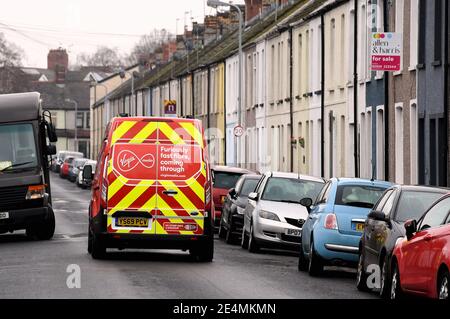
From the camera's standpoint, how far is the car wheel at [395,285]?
16.4m

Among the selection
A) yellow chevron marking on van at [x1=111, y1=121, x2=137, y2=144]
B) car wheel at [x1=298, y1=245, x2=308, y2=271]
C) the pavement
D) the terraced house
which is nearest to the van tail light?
the pavement

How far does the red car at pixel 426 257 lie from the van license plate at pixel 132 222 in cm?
678

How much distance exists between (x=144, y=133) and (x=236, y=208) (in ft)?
27.3

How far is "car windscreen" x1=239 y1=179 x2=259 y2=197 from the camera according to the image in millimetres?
32438

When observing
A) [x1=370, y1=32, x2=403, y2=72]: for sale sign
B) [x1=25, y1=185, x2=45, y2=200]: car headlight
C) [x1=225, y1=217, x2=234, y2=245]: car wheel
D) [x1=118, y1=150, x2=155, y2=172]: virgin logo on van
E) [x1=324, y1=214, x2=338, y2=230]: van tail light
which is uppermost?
[x1=370, y1=32, x2=403, y2=72]: for sale sign

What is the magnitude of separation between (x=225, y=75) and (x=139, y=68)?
6389cm

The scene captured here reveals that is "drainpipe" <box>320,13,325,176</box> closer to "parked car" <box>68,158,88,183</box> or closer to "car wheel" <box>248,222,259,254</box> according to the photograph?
"car wheel" <box>248,222,259,254</box>

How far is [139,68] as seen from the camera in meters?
134

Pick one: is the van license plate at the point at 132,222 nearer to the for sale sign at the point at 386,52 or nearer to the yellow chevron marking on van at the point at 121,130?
the yellow chevron marking on van at the point at 121,130

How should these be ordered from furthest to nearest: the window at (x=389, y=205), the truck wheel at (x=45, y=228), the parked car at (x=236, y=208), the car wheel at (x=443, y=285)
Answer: the parked car at (x=236, y=208), the truck wheel at (x=45, y=228), the window at (x=389, y=205), the car wheel at (x=443, y=285)

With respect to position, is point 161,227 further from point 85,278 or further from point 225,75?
point 225,75

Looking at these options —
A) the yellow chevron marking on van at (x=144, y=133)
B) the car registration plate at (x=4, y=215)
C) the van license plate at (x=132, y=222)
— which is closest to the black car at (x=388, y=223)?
the van license plate at (x=132, y=222)

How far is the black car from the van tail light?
75.3 inches
